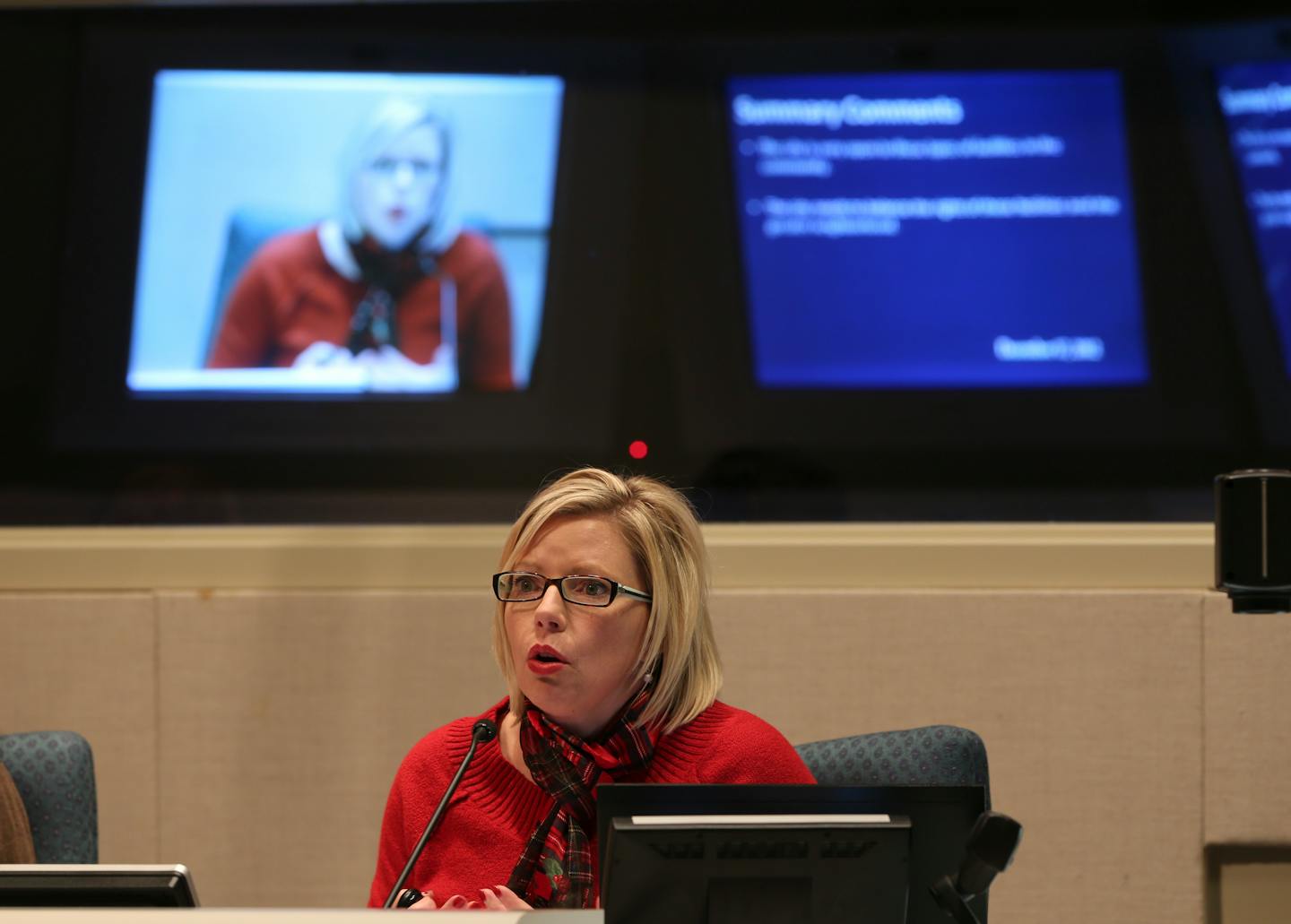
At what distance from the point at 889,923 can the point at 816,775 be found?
871 millimetres

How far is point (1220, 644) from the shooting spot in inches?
106

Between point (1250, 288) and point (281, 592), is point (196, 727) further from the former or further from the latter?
point (1250, 288)

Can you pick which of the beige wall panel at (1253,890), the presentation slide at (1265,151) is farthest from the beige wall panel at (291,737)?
the presentation slide at (1265,151)

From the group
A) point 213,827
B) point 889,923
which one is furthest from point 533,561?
Result: point 213,827

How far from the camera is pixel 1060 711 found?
8.91 feet

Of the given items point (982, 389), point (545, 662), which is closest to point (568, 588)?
point (545, 662)

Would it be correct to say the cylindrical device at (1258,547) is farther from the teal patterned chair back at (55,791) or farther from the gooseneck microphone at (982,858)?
the teal patterned chair back at (55,791)

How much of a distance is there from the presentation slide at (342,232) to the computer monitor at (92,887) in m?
2.21

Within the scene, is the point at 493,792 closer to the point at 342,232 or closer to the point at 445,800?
the point at 445,800

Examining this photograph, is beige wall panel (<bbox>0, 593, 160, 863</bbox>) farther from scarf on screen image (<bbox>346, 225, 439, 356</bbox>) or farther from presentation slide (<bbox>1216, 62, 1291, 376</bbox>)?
presentation slide (<bbox>1216, 62, 1291, 376</bbox>)

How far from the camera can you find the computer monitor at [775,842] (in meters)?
1.09

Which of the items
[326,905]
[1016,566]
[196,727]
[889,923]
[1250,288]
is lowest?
[326,905]

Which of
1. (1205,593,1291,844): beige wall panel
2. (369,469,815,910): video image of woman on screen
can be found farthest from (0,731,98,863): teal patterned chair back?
(1205,593,1291,844): beige wall panel

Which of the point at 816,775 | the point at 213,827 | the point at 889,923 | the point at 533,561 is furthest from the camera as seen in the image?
the point at 213,827
